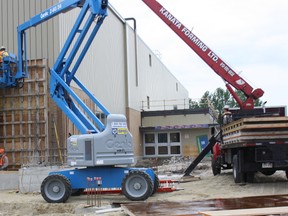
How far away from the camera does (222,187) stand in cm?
1575

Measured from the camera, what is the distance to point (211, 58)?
63.5ft

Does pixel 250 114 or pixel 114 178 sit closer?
pixel 114 178

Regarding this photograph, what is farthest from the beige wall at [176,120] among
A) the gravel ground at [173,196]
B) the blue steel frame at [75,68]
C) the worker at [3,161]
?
the blue steel frame at [75,68]

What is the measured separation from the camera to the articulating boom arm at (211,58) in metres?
18.9

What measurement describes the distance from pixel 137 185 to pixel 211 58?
24.9 ft

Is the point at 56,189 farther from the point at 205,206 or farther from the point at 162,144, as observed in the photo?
the point at 162,144

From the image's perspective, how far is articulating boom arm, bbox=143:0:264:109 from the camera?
62.1ft

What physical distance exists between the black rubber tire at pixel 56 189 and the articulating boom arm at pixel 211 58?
27.1 ft

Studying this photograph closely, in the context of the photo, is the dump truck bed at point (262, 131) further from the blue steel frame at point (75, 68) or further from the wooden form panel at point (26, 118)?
the wooden form panel at point (26, 118)

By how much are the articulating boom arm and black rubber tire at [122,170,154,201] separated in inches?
270

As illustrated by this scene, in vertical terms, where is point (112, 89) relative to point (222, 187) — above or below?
above

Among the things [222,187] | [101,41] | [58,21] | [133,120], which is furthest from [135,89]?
[222,187]

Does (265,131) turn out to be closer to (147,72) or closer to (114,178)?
(114,178)

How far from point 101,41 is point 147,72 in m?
14.1
